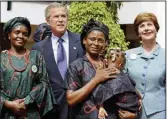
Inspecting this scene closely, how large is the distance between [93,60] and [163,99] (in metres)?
0.68

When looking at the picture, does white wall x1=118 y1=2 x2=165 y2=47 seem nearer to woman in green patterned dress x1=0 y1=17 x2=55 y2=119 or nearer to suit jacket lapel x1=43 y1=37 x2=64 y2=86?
suit jacket lapel x1=43 y1=37 x2=64 y2=86

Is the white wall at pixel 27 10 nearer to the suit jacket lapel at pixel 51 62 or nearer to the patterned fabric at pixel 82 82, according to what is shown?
the suit jacket lapel at pixel 51 62

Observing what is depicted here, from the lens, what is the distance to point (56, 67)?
3.60m

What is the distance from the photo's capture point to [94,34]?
3.18 meters

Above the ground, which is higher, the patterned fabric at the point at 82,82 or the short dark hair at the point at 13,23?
the short dark hair at the point at 13,23

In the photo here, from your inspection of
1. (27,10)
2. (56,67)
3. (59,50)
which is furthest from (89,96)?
(27,10)

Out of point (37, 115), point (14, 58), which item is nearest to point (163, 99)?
point (37, 115)

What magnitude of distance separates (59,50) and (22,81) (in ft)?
1.97

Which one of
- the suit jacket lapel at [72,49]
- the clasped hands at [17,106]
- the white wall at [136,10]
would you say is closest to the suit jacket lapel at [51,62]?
the suit jacket lapel at [72,49]

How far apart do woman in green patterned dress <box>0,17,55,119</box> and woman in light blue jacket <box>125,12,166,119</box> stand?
2.44 feet

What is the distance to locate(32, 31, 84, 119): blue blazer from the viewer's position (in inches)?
140

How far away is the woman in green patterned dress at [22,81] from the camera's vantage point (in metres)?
3.22

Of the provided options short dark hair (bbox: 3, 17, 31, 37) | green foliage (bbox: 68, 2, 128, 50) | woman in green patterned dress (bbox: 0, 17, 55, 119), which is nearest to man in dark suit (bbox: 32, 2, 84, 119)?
woman in green patterned dress (bbox: 0, 17, 55, 119)

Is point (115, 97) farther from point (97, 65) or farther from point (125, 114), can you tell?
point (97, 65)
